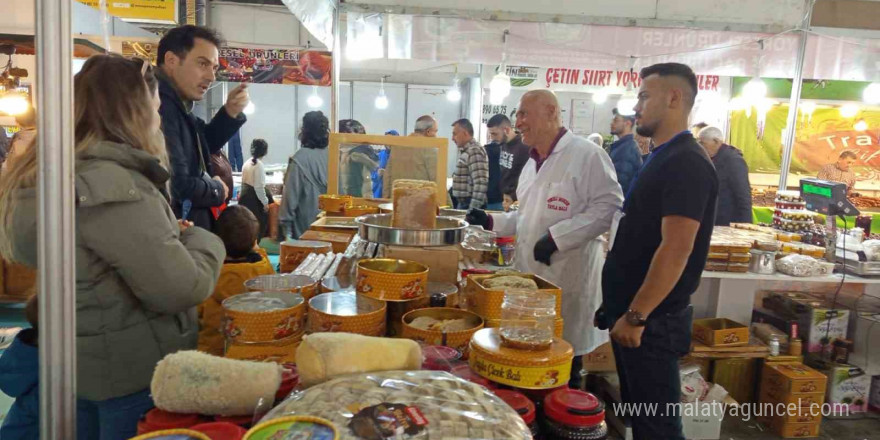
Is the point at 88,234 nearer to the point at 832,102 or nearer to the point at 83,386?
the point at 83,386

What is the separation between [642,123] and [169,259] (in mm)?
1838

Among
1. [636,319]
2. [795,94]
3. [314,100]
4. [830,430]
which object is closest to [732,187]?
[795,94]

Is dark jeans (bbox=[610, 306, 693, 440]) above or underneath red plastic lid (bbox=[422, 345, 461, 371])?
underneath

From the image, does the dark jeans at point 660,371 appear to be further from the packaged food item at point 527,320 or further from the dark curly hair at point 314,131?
the dark curly hair at point 314,131

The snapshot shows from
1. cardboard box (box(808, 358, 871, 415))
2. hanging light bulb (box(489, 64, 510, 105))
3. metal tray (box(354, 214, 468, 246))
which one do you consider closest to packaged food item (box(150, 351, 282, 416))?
metal tray (box(354, 214, 468, 246))

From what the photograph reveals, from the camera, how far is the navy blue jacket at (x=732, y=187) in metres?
5.13

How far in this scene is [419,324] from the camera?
1.49 m

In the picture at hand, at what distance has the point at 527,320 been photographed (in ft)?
4.68

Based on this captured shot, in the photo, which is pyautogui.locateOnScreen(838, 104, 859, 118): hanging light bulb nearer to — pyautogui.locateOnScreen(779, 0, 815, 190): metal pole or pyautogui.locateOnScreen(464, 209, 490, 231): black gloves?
pyautogui.locateOnScreen(779, 0, 815, 190): metal pole

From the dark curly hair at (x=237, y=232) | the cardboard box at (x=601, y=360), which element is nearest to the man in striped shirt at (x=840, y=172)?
the cardboard box at (x=601, y=360)

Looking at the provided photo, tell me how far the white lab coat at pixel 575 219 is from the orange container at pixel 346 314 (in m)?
1.46

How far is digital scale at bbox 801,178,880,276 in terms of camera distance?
146 inches

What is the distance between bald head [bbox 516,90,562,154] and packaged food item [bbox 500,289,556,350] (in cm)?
164

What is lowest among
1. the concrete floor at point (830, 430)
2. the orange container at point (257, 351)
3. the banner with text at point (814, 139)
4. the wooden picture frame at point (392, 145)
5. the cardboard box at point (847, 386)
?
the concrete floor at point (830, 430)
